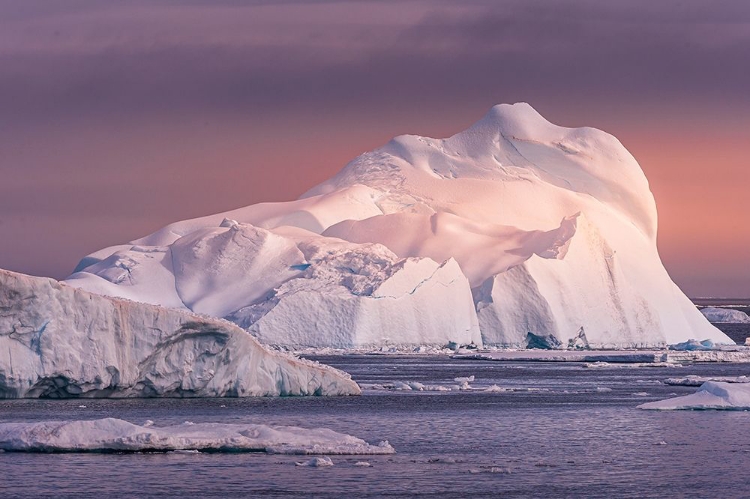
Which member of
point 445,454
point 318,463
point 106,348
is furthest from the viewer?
point 106,348

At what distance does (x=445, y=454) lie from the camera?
22.0 m

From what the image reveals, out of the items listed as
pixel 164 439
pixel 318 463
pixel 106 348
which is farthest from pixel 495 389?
pixel 318 463

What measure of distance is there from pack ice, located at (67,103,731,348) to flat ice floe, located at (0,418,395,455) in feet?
106

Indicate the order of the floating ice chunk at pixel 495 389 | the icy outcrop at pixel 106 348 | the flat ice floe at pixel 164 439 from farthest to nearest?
1. the floating ice chunk at pixel 495 389
2. the icy outcrop at pixel 106 348
3. the flat ice floe at pixel 164 439

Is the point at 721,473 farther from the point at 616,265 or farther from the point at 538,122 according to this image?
the point at 538,122

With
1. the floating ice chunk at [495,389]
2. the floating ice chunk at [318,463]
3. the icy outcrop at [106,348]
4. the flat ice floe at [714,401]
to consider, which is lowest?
the floating ice chunk at [318,463]

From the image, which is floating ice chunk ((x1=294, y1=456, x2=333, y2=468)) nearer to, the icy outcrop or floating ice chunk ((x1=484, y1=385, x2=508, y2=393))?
the icy outcrop

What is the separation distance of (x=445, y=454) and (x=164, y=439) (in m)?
4.59

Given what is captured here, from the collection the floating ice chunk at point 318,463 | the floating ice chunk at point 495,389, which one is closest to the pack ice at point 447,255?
the floating ice chunk at point 495,389

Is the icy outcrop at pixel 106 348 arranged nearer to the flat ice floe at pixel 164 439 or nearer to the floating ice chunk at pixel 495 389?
the flat ice floe at pixel 164 439

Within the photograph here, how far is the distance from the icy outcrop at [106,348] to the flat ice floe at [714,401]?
8.78m

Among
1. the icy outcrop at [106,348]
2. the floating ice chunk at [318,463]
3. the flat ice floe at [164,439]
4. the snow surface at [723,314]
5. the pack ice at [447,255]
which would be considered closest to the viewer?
the floating ice chunk at [318,463]

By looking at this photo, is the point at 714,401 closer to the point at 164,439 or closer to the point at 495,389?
the point at 495,389

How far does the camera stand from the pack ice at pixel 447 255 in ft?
186
